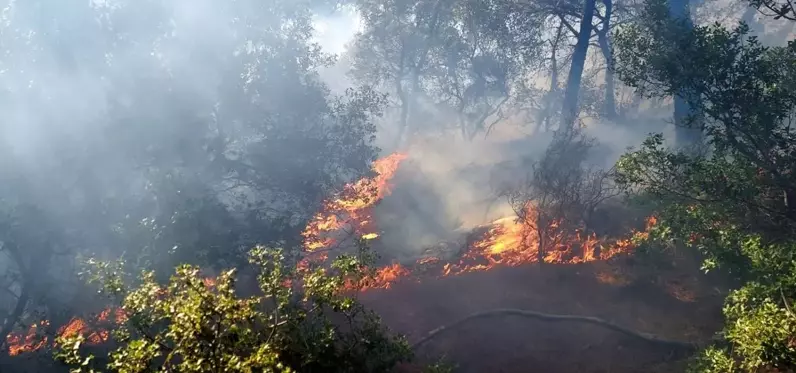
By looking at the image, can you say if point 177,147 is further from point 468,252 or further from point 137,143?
point 468,252

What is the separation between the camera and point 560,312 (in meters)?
18.7

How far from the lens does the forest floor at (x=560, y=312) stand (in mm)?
16031

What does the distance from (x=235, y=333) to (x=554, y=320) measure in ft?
45.6

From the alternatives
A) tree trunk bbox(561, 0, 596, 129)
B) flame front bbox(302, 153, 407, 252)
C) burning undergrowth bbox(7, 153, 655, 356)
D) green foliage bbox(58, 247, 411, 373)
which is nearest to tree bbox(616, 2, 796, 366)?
green foliage bbox(58, 247, 411, 373)

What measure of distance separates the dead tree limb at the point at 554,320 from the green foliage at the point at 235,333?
7742 millimetres

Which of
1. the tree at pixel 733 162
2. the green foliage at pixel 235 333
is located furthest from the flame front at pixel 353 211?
the tree at pixel 733 162

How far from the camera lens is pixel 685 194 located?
1273 cm

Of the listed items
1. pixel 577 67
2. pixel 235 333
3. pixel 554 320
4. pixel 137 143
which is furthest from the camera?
pixel 577 67

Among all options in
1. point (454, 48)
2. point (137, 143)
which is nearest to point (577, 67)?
point (454, 48)

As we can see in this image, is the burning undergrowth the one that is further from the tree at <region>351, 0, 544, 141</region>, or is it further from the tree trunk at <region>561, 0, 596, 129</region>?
the tree at <region>351, 0, 544, 141</region>

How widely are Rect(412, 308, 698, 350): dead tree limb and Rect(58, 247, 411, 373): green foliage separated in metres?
7.74

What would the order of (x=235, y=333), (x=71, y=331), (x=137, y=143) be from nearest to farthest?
1. (x=235, y=333)
2. (x=71, y=331)
3. (x=137, y=143)

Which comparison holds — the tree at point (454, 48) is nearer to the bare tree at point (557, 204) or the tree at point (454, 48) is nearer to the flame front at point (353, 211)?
the flame front at point (353, 211)

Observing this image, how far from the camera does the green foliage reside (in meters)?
5.59
